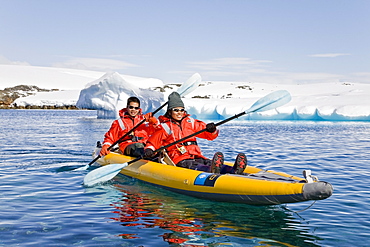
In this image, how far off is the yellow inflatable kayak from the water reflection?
167 mm

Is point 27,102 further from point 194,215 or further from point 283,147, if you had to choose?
point 194,215

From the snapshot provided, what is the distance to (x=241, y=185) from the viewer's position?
16.3 ft

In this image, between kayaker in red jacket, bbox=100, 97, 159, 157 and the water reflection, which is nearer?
the water reflection

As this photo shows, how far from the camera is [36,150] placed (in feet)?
37.4

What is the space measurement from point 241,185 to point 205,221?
26.0 inches

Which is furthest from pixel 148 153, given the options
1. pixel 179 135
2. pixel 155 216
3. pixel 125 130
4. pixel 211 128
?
pixel 125 130

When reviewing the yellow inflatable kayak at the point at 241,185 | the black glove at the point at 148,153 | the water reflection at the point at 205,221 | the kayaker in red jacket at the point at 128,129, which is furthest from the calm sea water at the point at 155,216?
the kayaker in red jacket at the point at 128,129

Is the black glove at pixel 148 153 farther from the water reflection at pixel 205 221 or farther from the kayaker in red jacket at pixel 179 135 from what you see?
the water reflection at pixel 205 221

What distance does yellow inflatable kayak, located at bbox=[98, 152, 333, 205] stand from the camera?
445 cm

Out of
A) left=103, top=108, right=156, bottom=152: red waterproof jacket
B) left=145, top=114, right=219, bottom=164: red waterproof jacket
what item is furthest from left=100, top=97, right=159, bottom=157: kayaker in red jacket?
left=145, top=114, right=219, bottom=164: red waterproof jacket

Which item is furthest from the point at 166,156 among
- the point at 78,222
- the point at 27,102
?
the point at 27,102

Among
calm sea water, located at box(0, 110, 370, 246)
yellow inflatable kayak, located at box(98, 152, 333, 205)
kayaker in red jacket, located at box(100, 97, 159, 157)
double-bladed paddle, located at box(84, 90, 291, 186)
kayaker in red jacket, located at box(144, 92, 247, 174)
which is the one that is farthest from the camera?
kayaker in red jacket, located at box(100, 97, 159, 157)

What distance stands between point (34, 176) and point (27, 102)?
4776cm

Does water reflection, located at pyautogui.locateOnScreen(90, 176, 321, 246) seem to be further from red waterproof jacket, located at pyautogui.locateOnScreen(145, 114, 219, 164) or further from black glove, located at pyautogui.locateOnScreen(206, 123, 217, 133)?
black glove, located at pyautogui.locateOnScreen(206, 123, 217, 133)
